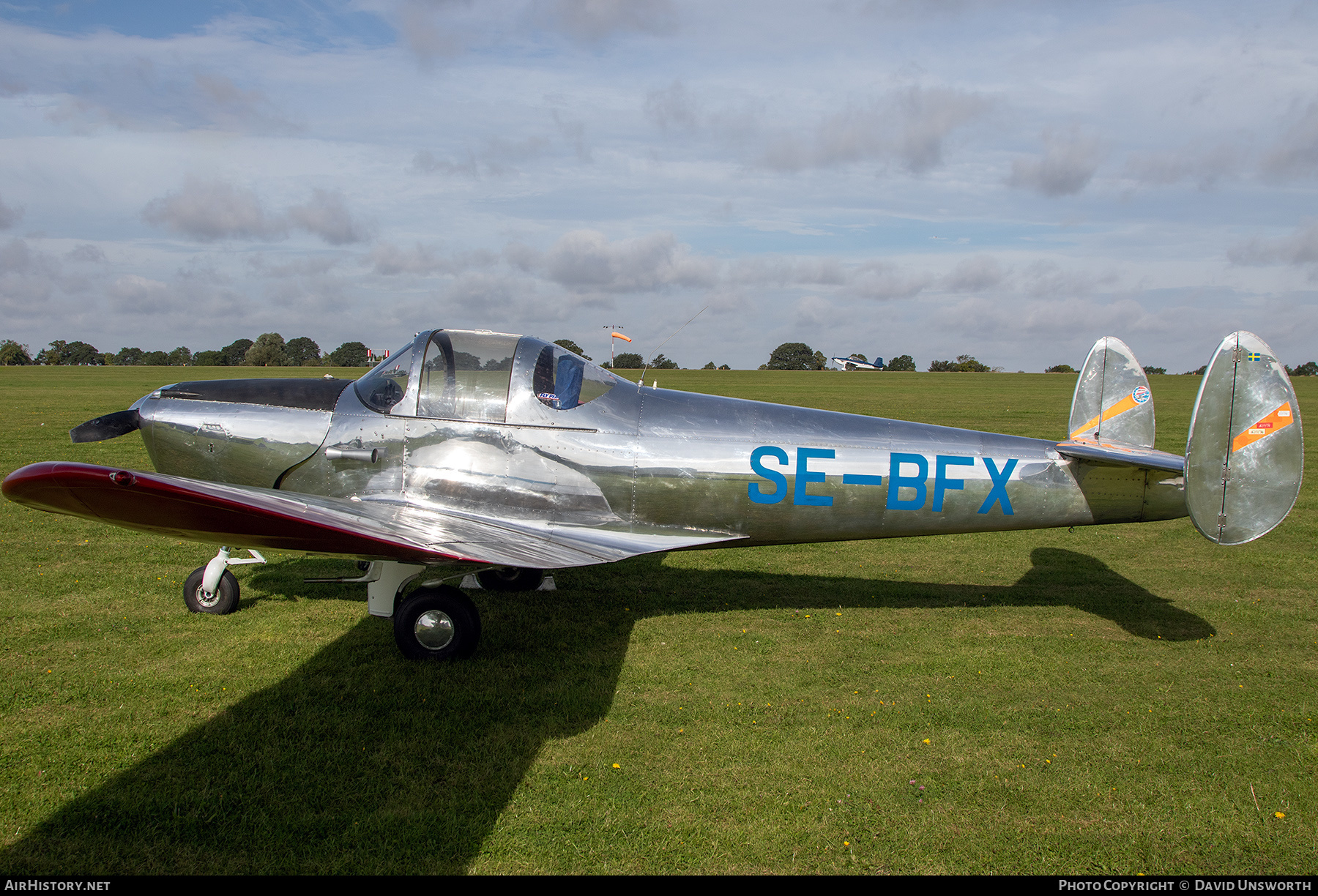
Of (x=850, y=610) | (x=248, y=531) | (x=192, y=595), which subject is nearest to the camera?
(x=248, y=531)

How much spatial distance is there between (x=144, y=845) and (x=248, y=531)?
1.37m

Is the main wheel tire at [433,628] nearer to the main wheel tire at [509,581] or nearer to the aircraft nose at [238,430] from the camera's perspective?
the aircraft nose at [238,430]

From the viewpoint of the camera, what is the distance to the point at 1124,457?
5.14m

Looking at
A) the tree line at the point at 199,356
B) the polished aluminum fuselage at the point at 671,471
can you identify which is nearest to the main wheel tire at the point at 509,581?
the polished aluminum fuselage at the point at 671,471

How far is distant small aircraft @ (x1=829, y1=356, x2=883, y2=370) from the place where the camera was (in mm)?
85125

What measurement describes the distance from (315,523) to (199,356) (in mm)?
87429

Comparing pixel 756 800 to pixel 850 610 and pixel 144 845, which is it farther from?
pixel 850 610

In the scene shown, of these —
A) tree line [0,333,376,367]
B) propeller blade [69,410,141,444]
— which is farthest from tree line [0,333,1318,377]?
propeller blade [69,410,141,444]

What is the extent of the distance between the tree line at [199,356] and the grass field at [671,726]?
58353mm

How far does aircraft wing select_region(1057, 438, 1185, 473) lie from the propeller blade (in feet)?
22.0

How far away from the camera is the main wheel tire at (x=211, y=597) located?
225 inches

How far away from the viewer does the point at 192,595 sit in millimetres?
5715

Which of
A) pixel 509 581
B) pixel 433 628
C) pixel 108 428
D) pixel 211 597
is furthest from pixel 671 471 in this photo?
pixel 108 428
